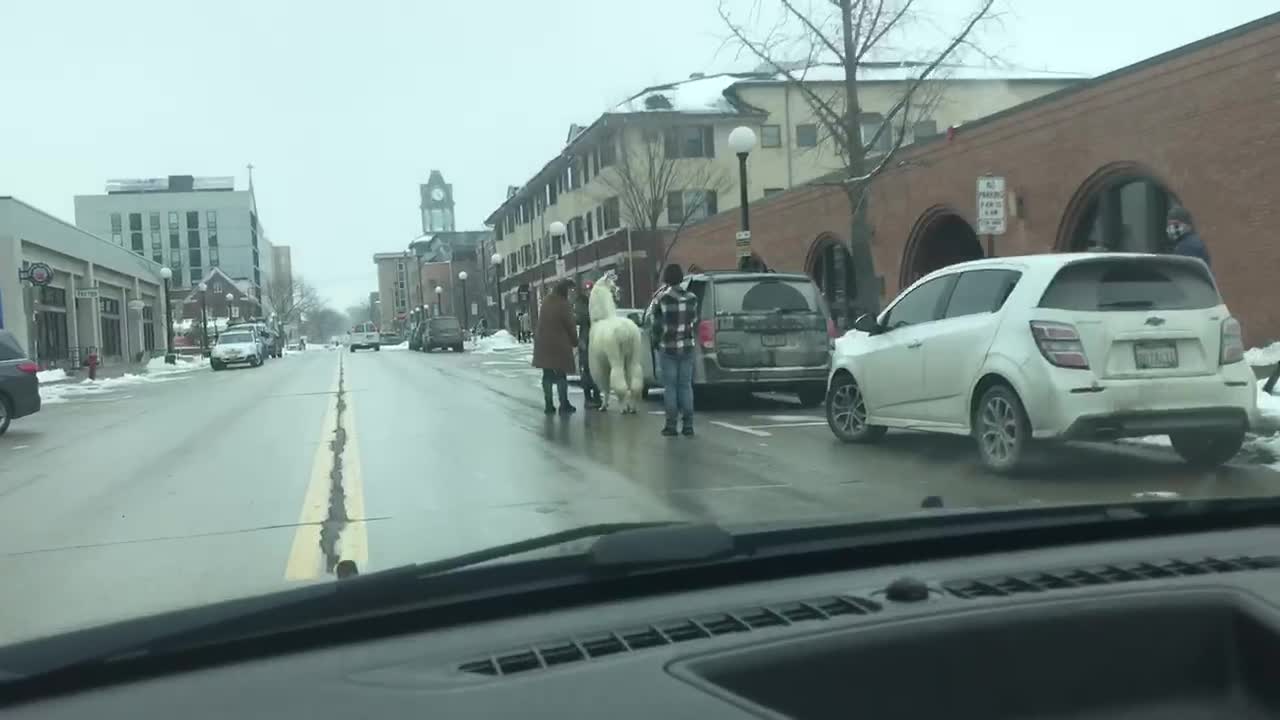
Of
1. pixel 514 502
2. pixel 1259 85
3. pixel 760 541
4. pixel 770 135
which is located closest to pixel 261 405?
pixel 514 502

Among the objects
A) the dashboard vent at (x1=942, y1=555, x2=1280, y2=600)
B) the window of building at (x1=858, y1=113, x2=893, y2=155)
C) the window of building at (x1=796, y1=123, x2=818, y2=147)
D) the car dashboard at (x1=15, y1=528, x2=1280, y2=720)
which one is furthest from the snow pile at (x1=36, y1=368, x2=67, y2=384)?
the dashboard vent at (x1=942, y1=555, x2=1280, y2=600)

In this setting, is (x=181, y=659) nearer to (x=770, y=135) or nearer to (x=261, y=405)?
(x=261, y=405)

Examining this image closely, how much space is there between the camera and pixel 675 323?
1181 centimetres

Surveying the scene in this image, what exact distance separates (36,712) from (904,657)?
1.57m

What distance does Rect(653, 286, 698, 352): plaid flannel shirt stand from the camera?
11812 mm

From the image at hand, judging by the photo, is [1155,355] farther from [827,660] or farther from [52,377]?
[52,377]

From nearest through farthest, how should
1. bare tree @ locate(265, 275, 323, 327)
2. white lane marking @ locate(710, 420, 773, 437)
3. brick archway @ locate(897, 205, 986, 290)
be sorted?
white lane marking @ locate(710, 420, 773, 437) < brick archway @ locate(897, 205, 986, 290) < bare tree @ locate(265, 275, 323, 327)

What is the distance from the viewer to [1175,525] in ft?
10.6

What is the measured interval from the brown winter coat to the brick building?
9642 millimetres

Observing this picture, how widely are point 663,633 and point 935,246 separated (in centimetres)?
2495

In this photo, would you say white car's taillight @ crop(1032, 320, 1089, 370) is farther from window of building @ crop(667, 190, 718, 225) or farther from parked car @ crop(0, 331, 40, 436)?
window of building @ crop(667, 190, 718, 225)

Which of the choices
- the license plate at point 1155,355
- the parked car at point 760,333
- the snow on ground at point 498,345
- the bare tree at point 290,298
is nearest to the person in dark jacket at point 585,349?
the parked car at point 760,333

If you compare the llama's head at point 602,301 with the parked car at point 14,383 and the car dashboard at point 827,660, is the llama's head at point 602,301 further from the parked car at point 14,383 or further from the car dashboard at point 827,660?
the car dashboard at point 827,660

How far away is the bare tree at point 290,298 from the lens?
386 ft
